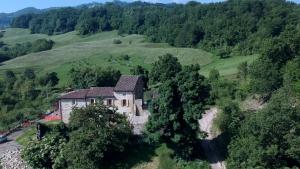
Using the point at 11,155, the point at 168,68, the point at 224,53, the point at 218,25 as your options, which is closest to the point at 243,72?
the point at 168,68

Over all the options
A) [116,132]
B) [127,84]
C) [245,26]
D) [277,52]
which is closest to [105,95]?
[127,84]

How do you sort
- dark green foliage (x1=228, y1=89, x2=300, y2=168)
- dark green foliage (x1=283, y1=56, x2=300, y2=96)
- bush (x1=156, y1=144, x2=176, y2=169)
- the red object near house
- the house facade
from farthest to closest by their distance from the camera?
the red object near house < the house facade < dark green foliage (x1=283, y1=56, x2=300, y2=96) < bush (x1=156, y1=144, x2=176, y2=169) < dark green foliage (x1=228, y1=89, x2=300, y2=168)

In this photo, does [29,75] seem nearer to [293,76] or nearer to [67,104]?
[67,104]

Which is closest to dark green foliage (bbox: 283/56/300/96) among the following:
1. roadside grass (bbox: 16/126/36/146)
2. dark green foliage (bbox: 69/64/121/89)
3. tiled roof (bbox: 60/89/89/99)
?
tiled roof (bbox: 60/89/89/99)

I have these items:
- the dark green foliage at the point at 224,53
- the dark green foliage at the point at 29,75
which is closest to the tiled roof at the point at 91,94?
the dark green foliage at the point at 224,53

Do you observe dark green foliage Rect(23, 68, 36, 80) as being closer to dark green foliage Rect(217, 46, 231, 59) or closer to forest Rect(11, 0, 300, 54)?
forest Rect(11, 0, 300, 54)

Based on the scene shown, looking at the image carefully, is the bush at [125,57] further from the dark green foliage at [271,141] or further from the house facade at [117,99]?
the dark green foliage at [271,141]

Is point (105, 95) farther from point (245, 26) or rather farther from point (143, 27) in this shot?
point (143, 27)
